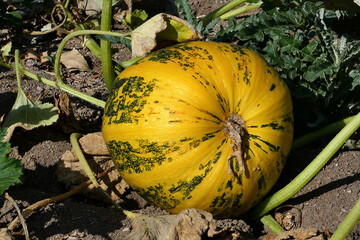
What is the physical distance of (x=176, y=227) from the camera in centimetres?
248

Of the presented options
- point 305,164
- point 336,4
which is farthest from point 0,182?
point 336,4

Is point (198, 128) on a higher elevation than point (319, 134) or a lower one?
higher

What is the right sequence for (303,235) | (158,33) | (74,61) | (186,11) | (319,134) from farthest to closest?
(74,61)
(186,11)
(319,134)
(158,33)
(303,235)

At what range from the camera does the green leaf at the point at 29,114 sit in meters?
3.29

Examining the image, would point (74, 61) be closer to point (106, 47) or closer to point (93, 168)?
point (106, 47)

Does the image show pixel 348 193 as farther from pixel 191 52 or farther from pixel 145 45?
pixel 145 45

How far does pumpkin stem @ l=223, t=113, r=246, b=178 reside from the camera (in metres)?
2.61

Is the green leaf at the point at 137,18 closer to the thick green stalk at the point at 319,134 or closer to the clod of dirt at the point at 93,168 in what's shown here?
the clod of dirt at the point at 93,168

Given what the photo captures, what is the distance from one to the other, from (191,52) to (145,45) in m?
0.29

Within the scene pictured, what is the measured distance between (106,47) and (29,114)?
Answer: 2.08 feet

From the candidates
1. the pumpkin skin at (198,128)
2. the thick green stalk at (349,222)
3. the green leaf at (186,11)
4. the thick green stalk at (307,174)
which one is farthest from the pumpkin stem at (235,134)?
the green leaf at (186,11)

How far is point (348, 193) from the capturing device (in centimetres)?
305

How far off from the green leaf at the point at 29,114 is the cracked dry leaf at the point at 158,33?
68 centimetres

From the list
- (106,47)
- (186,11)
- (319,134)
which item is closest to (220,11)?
(186,11)
